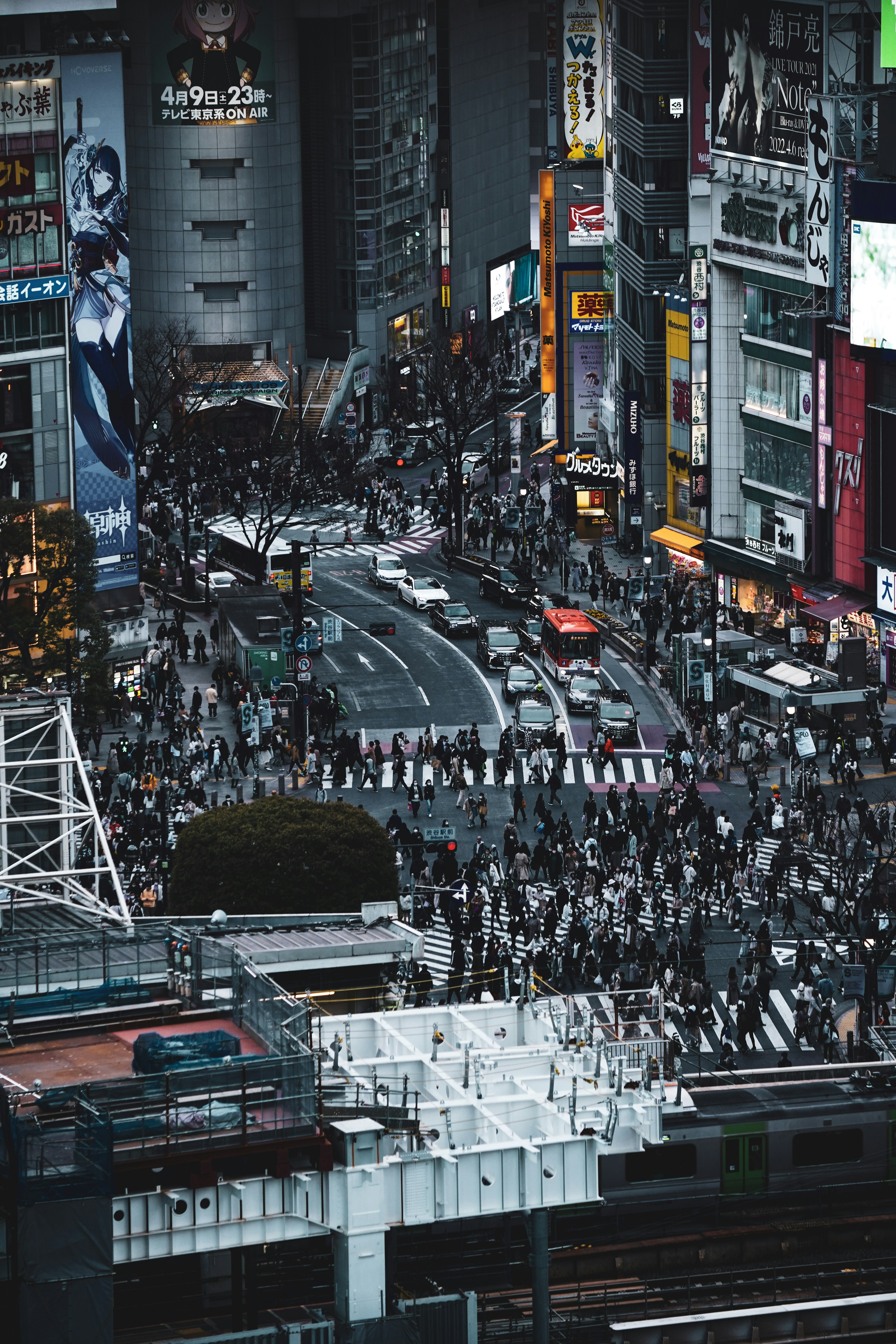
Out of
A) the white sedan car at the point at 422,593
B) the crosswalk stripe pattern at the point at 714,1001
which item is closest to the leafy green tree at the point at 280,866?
the crosswalk stripe pattern at the point at 714,1001

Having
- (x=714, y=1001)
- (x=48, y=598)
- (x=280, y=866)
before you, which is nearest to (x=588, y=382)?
(x=48, y=598)

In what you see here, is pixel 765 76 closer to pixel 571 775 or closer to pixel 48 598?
pixel 571 775

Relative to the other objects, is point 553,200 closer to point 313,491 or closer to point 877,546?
point 313,491

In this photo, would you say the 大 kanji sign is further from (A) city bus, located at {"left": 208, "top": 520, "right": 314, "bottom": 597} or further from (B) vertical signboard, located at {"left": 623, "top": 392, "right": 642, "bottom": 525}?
(A) city bus, located at {"left": 208, "top": 520, "right": 314, "bottom": 597}

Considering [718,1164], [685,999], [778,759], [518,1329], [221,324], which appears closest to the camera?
[518,1329]

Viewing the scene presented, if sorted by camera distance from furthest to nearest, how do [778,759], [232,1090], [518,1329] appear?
[778,759] < [518,1329] < [232,1090]

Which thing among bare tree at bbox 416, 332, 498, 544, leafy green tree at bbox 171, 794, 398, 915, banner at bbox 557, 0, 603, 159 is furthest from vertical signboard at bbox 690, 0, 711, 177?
leafy green tree at bbox 171, 794, 398, 915

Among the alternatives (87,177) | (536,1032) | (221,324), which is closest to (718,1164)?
(536,1032)

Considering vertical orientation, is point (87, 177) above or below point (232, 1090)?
above
